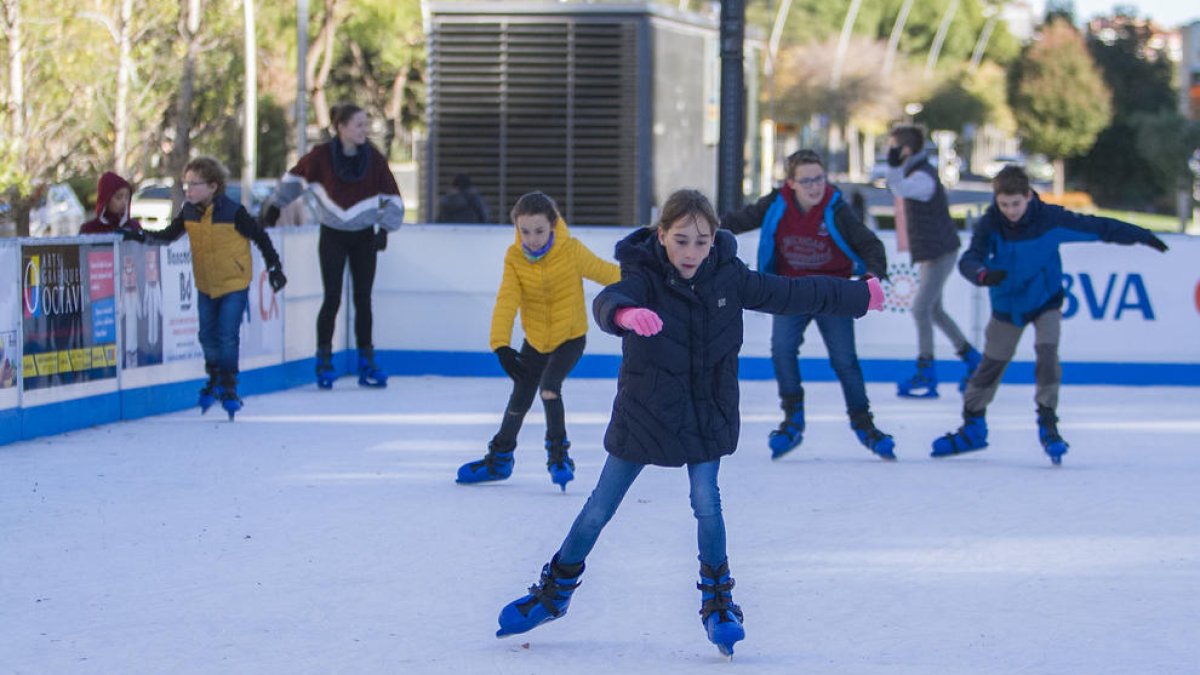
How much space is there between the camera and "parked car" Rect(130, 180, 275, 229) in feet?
111

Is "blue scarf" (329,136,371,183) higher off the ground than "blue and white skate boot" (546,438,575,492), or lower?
higher

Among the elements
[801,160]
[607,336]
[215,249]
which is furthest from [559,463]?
[607,336]

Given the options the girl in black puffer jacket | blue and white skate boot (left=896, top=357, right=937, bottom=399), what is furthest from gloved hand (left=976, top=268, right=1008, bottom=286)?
blue and white skate boot (left=896, top=357, right=937, bottom=399)

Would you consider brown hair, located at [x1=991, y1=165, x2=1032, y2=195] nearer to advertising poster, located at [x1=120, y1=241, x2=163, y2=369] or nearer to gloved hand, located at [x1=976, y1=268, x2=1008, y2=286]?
gloved hand, located at [x1=976, y1=268, x2=1008, y2=286]

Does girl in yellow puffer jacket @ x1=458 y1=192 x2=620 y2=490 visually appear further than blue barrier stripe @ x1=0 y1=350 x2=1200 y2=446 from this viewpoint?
No

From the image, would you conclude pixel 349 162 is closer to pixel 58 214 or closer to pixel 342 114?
pixel 342 114

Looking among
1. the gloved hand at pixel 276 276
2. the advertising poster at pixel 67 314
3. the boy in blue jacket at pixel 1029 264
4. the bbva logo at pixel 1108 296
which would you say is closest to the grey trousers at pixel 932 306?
the bbva logo at pixel 1108 296

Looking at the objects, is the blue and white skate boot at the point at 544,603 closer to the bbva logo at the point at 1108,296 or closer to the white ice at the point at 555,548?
the white ice at the point at 555,548

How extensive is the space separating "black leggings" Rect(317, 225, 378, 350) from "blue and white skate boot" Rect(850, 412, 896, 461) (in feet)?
14.2

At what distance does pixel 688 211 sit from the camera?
5473 millimetres

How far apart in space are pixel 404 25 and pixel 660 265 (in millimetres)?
42140

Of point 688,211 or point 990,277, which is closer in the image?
point 688,211

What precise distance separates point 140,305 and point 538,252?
3960 millimetres

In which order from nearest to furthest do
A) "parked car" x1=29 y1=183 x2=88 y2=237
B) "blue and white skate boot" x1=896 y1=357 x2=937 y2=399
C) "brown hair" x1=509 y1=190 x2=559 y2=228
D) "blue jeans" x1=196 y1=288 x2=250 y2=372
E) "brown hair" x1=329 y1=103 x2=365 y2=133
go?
"brown hair" x1=509 y1=190 x2=559 y2=228, "blue jeans" x1=196 y1=288 x2=250 y2=372, "brown hair" x1=329 y1=103 x2=365 y2=133, "blue and white skate boot" x1=896 y1=357 x2=937 y2=399, "parked car" x1=29 y1=183 x2=88 y2=237
